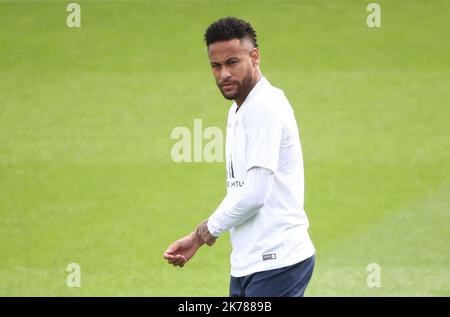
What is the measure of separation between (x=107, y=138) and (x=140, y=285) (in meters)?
3.04

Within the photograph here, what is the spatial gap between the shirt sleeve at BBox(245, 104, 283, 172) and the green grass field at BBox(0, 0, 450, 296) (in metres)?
3.85

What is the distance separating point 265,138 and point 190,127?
663cm

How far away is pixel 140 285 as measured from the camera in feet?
27.9

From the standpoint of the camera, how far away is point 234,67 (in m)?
4.77

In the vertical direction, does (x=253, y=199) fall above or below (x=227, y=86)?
below

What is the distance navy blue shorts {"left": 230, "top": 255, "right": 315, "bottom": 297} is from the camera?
474 cm

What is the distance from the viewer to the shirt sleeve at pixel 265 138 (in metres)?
4.55

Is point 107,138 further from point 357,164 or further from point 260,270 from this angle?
point 260,270

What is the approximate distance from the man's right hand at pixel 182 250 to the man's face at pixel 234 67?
74 centimetres
